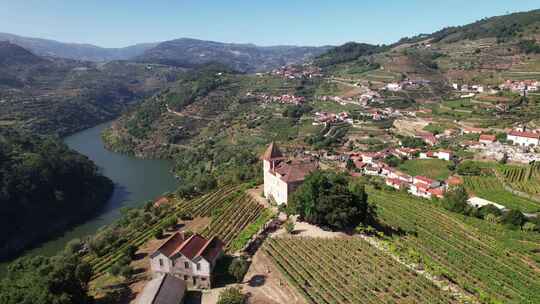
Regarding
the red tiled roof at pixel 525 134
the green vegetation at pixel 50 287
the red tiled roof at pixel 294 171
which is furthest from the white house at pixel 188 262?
the red tiled roof at pixel 525 134

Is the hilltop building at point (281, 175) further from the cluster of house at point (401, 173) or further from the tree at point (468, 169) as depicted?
the tree at point (468, 169)

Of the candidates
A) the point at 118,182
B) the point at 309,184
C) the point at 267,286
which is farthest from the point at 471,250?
the point at 118,182

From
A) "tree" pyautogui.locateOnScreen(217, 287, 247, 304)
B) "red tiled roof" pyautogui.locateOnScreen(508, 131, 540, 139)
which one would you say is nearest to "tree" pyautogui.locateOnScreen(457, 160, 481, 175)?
"red tiled roof" pyautogui.locateOnScreen(508, 131, 540, 139)

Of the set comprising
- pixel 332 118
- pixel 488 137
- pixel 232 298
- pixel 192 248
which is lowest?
pixel 232 298

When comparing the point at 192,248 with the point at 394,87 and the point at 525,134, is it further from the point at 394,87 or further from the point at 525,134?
the point at 394,87

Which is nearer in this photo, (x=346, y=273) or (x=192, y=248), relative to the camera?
(x=192, y=248)

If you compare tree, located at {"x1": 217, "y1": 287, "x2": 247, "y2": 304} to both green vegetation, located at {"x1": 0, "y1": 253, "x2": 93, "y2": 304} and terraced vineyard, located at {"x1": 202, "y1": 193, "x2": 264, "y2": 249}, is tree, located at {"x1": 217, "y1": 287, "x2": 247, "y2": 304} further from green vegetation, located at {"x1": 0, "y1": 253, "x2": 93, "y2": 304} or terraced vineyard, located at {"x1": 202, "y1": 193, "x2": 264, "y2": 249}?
green vegetation, located at {"x1": 0, "y1": 253, "x2": 93, "y2": 304}
